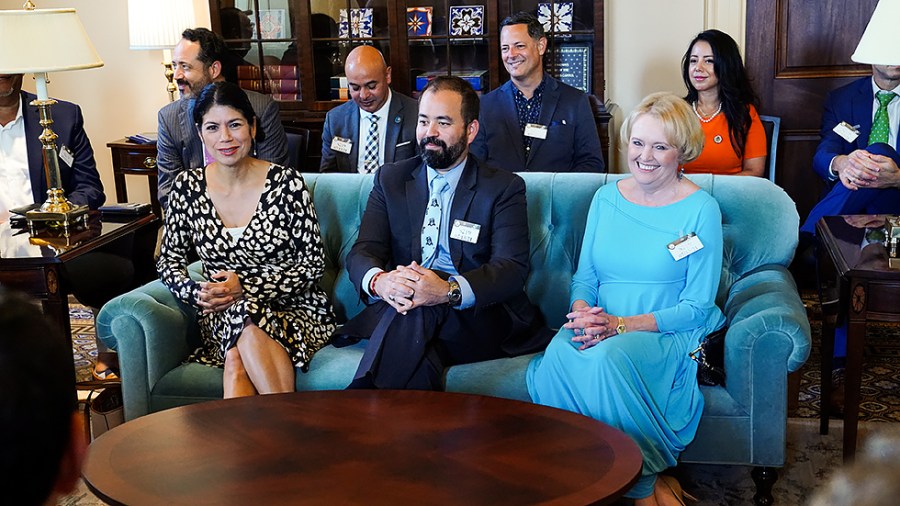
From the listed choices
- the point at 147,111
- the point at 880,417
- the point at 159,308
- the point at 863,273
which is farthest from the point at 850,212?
the point at 147,111

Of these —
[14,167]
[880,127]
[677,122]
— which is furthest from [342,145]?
[880,127]

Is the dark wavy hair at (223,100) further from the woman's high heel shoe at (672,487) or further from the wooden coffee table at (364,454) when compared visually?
the woman's high heel shoe at (672,487)

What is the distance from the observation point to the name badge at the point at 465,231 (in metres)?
3.35

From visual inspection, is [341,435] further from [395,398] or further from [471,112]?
[471,112]

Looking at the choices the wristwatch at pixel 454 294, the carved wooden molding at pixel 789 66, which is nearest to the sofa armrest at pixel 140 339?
the wristwatch at pixel 454 294

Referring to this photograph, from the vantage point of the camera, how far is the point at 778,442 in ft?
9.91

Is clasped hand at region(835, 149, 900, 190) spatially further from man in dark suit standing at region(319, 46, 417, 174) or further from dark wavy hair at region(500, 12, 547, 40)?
man in dark suit standing at region(319, 46, 417, 174)

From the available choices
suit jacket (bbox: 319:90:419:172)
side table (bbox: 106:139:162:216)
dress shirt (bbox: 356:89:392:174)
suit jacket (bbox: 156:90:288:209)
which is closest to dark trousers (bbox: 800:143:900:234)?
suit jacket (bbox: 319:90:419:172)

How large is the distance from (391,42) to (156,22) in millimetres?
1305

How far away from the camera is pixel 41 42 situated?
3781mm

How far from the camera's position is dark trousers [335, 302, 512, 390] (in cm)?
312

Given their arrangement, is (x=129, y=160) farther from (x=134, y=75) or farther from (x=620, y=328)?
(x=620, y=328)

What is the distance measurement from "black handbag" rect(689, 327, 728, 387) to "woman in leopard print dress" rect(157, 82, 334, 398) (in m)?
1.21

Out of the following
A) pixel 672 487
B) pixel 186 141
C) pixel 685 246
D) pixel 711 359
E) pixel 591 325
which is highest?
pixel 186 141
